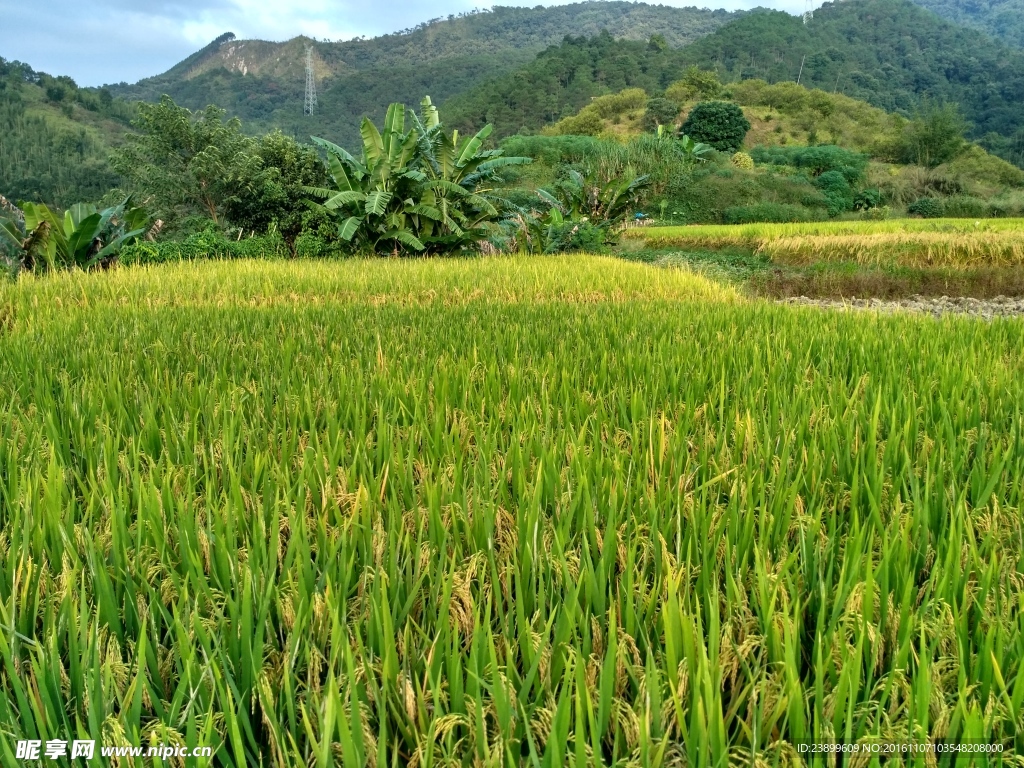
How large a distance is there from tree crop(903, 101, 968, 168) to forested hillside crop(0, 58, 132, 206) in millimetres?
Result: 32812

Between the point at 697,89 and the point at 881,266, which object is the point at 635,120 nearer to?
the point at 697,89

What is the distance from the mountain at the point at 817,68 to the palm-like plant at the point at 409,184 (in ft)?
121

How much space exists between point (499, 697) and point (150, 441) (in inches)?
51.8

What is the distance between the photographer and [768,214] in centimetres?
2020

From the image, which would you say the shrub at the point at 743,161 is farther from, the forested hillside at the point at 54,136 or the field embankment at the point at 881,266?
the forested hillside at the point at 54,136

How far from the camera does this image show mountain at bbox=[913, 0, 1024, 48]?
8931 cm

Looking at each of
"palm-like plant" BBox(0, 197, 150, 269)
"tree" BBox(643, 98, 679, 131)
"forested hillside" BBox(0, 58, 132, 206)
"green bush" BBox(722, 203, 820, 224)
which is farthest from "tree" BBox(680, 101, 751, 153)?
"palm-like plant" BBox(0, 197, 150, 269)

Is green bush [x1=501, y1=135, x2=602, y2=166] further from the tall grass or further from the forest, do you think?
the tall grass

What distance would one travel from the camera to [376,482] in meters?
1.31

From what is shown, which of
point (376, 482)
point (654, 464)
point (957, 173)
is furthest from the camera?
point (957, 173)

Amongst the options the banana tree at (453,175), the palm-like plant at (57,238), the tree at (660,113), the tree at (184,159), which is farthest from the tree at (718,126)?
the palm-like plant at (57,238)

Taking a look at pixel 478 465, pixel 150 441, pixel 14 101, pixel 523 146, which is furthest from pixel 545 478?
pixel 14 101

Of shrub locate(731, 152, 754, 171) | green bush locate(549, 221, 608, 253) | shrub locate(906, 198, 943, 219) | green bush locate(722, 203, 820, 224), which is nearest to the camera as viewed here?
green bush locate(549, 221, 608, 253)

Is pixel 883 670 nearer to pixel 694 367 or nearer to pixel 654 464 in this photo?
pixel 654 464
